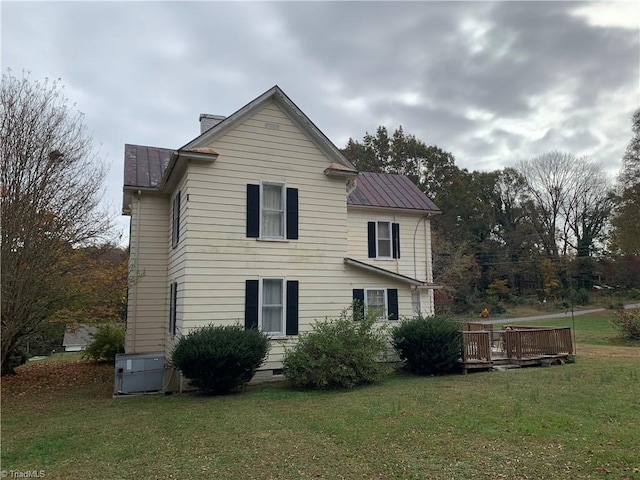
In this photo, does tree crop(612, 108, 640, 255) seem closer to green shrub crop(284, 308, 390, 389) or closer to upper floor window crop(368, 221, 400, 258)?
upper floor window crop(368, 221, 400, 258)

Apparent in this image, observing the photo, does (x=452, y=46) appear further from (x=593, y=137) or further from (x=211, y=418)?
(x=593, y=137)

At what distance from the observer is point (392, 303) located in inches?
534

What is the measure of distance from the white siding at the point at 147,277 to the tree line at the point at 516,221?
90.5ft

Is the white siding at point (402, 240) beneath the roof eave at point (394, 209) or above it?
beneath

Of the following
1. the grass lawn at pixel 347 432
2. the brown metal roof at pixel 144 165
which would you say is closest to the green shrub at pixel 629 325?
the grass lawn at pixel 347 432

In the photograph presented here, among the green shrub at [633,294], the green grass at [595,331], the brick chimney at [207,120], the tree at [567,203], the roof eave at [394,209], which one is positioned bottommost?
the green grass at [595,331]

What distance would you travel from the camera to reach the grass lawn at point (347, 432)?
16.5 ft

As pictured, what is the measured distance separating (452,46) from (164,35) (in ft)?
28.2

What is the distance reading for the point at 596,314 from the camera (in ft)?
113

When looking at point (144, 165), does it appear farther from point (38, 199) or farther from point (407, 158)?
point (407, 158)

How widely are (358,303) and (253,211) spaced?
13.8 feet

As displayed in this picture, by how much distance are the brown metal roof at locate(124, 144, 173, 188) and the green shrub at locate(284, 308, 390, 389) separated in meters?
7.50

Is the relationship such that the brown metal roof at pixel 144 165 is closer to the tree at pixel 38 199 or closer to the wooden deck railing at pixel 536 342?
the tree at pixel 38 199

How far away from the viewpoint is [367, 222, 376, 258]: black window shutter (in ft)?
53.2
